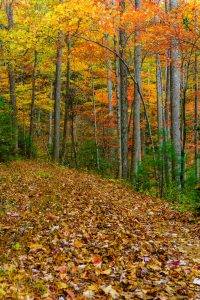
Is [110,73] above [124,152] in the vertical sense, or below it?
above

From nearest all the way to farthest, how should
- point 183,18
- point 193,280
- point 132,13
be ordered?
point 193,280
point 183,18
point 132,13

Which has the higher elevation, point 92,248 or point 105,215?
point 105,215

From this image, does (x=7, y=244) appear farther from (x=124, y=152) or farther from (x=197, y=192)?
(x=124, y=152)

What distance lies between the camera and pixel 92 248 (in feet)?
17.5

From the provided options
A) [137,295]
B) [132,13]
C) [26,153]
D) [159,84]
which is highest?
[132,13]

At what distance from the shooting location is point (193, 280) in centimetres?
432

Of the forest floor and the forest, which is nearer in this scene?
the forest floor

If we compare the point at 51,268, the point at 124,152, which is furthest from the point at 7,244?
the point at 124,152

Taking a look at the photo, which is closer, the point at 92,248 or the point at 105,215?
the point at 92,248

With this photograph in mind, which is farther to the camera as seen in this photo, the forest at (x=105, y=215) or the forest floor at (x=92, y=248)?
the forest at (x=105, y=215)

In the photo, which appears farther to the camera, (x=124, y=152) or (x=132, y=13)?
(x=124, y=152)

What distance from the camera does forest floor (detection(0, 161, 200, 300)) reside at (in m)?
3.99

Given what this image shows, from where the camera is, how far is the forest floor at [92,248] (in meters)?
3.99

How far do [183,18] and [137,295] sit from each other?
8805 millimetres
